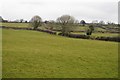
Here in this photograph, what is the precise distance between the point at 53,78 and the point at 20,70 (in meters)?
2.99

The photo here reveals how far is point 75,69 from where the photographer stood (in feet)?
54.2

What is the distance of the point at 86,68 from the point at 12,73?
604 cm

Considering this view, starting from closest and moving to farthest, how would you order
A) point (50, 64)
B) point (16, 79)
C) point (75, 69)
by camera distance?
point (16, 79) < point (75, 69) < point (50, 64)

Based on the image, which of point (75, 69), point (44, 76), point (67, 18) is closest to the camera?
point (44, 76)

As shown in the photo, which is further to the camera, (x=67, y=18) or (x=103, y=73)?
(x=67, y=18)

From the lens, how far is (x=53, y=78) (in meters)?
13.2

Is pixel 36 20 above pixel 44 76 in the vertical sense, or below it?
above

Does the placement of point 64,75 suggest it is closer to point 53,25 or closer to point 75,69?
point 75,69

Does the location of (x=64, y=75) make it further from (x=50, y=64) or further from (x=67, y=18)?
(x=67, y=18)

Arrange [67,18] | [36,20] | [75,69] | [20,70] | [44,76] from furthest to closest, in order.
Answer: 1. [36,20]
2. [67,18]
3. [75,69]
4. [20,70]
5. [44,76]

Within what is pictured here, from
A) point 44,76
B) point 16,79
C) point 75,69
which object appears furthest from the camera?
point 75,69

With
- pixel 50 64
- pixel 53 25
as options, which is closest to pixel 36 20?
pixel 53 25

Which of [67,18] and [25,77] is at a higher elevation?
[67,18]

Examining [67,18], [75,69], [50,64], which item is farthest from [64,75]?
[67,18]
